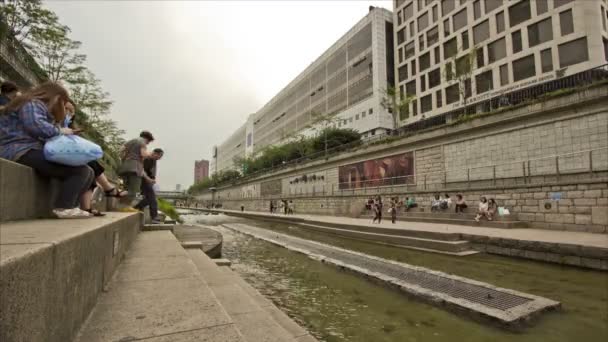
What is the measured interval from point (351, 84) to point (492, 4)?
2182cm

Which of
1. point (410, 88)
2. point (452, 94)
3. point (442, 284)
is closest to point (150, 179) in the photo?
point (442, 284)

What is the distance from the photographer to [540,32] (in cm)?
2773

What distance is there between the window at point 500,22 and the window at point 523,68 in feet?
14.2

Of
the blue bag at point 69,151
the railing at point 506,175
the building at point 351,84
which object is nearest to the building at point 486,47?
the building at point 351,84

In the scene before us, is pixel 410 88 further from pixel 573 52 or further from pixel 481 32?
pixel 573 52

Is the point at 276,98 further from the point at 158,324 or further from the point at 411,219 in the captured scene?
the point at 158,324

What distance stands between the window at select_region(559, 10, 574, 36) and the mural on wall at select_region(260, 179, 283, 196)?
3498 cm

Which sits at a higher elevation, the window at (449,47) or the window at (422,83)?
the window at (449,47)

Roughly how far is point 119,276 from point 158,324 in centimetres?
132

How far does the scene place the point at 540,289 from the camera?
5.51 metres

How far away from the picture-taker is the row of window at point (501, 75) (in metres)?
25.3

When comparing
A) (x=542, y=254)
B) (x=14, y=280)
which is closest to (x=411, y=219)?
(x=542, y=254)

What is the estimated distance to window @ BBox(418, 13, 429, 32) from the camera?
1546 inches

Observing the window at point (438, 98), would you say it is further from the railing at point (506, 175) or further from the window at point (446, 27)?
the railing at point (506, 175)
